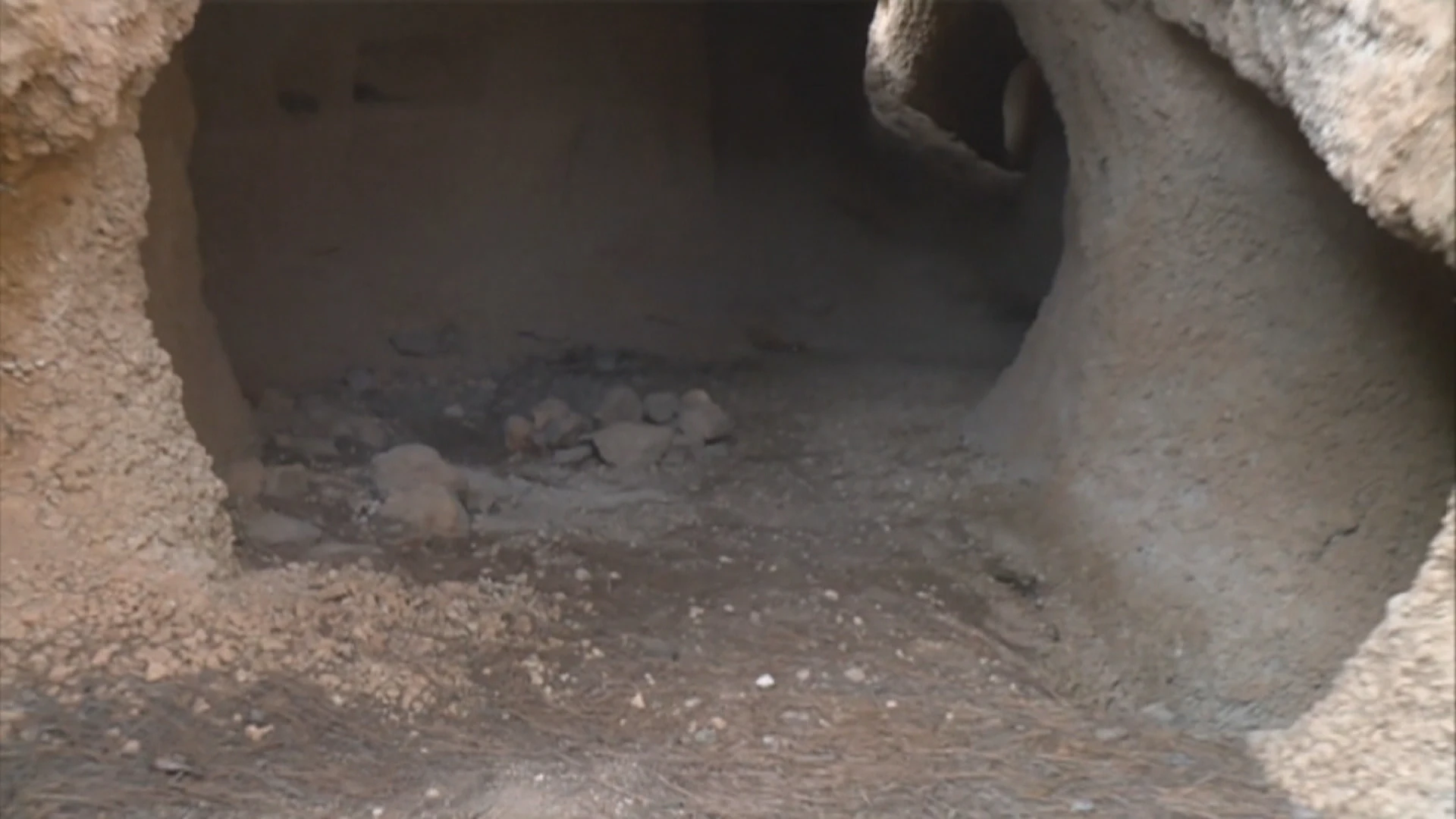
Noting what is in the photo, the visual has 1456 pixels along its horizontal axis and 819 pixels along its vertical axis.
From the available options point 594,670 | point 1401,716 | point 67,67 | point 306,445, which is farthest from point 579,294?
point 1401,716

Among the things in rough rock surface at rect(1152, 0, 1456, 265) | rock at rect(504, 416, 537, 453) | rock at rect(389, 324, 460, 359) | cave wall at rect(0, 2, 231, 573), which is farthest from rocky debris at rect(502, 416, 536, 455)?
rough rock surface at rect(1152, 0, 1456, 265)

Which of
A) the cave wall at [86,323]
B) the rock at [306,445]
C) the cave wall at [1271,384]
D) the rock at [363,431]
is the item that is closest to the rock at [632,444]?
the rock at [363,431]

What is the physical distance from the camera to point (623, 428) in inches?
135

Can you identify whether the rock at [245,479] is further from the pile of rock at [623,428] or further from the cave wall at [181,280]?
the pile of rock at [623,428]

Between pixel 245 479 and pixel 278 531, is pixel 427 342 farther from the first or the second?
pixel 278 531

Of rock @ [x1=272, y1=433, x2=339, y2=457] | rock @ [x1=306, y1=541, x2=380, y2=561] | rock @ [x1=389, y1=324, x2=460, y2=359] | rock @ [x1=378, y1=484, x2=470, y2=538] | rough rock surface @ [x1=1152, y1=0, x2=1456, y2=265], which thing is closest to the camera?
rough rock surface @ [x1=1152, y1=0, x2=1456, y2=265]

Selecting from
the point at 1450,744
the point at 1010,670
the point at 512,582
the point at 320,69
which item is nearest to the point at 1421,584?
the point at 1450,744

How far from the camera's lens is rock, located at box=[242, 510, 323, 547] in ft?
8.53

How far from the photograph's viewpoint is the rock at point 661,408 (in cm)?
363

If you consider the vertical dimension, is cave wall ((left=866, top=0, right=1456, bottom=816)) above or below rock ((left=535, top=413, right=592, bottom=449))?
above

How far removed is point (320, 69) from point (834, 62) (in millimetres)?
2456

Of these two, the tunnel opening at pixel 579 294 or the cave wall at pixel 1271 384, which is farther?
the tunnel opening at pixel 579 294

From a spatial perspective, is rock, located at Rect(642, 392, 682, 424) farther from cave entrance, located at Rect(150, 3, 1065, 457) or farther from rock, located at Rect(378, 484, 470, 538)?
rock, located at Rect(378, 484, 470, 538)

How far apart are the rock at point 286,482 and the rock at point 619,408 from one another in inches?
34.4
